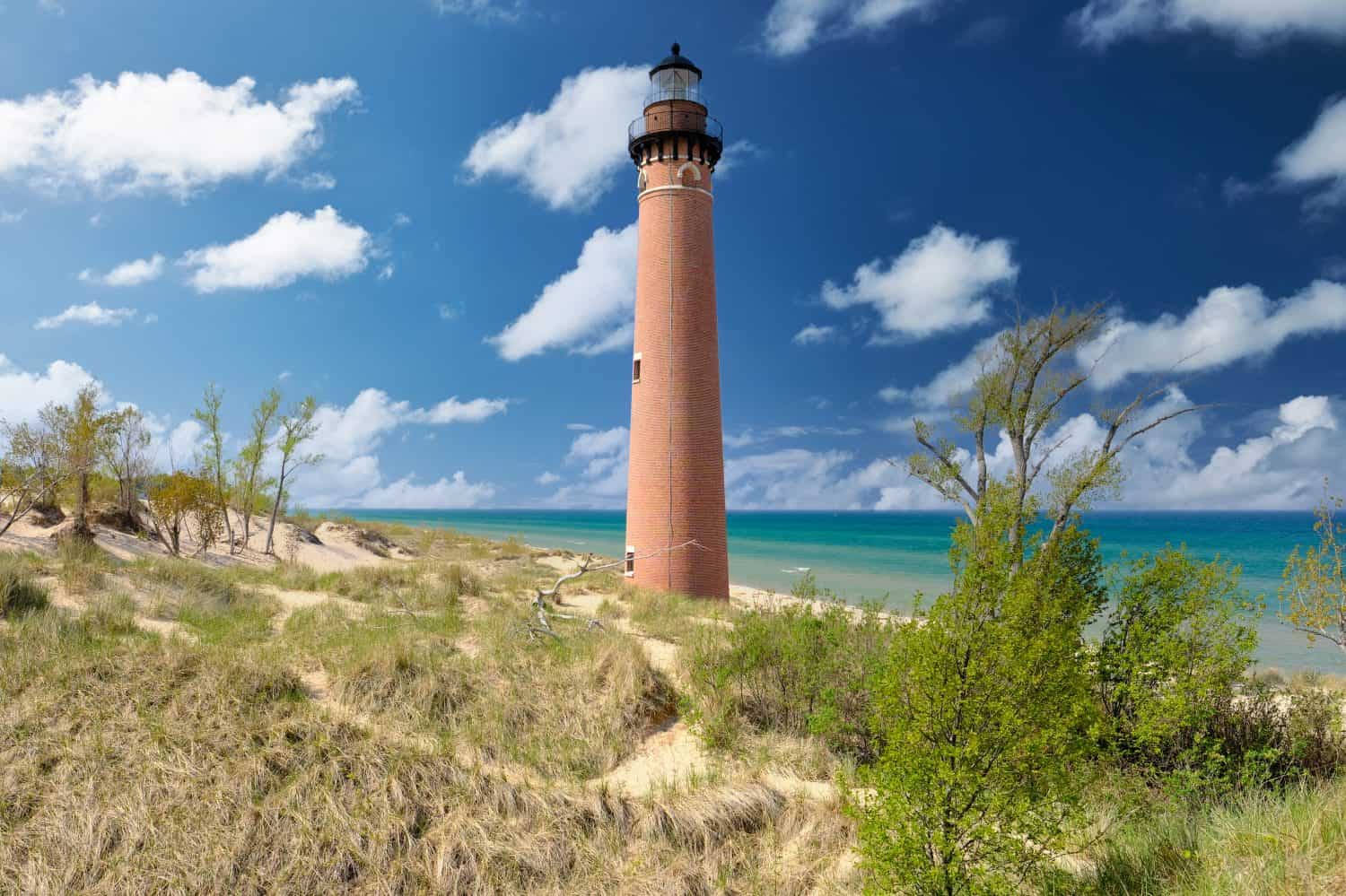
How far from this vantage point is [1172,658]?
8.28 m

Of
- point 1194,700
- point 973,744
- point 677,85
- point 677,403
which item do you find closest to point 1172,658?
point 1194,700

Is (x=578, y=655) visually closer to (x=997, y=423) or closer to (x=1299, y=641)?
(x=997, y=423)

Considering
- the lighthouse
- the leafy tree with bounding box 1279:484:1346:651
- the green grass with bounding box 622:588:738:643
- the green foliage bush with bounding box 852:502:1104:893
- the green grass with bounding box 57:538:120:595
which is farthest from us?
the lighthouse

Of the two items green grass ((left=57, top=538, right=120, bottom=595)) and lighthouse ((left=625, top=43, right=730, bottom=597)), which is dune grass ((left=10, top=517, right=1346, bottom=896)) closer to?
green grass ((left=57, top=538, right=120, bottom=595))

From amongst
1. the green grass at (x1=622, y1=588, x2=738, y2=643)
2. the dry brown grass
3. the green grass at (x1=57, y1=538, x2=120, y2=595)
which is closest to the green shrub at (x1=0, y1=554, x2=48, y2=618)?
the green grass at (x1=57, y1=538, x2=120, y2=595)

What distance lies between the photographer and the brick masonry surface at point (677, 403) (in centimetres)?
1934

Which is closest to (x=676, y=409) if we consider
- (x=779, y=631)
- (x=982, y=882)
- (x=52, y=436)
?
(x=779, y=631)

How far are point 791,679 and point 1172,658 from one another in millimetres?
4745

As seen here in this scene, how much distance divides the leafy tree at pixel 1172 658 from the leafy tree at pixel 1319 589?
1.27 meters

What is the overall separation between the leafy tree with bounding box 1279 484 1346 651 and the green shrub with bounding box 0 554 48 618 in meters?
18.5

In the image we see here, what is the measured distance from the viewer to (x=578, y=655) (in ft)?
35.6

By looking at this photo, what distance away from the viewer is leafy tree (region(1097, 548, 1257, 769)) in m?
8.02

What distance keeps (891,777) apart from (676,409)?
45.8 feet

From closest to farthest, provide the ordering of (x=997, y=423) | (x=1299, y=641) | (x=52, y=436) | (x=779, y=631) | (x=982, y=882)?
(x=982, y=882) < (x=779, y=631) < (x=997, y=423) < (x=52, y=436) < (x=1299, y=641)
